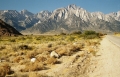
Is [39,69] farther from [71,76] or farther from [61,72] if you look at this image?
[71,76]

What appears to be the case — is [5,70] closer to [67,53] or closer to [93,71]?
[93,71]

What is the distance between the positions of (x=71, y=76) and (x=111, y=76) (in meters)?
2.43

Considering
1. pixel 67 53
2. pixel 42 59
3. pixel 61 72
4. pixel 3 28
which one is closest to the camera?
pixel 61 72

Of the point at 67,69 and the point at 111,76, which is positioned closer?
the point at 111,76

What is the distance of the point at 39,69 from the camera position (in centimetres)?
1252

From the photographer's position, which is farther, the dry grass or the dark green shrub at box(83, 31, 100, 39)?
the dark green shrub at box(83, 31, 100, 39)

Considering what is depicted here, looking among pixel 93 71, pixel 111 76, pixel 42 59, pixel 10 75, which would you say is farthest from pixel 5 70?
pixel 111 76

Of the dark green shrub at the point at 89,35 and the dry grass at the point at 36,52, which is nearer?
the dry grass at the point at 36,52

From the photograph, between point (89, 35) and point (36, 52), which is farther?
point (89, 35)

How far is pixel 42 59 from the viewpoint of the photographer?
50.3ft

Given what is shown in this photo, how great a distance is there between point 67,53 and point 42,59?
445cm

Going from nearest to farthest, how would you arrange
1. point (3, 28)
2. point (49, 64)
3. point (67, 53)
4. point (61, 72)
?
point (61, 72), point (49, 64), point (67, 53), point (3, 28)

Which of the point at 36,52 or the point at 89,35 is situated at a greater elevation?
the point at 89,35

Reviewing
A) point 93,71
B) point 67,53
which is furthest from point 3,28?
point 93,71
